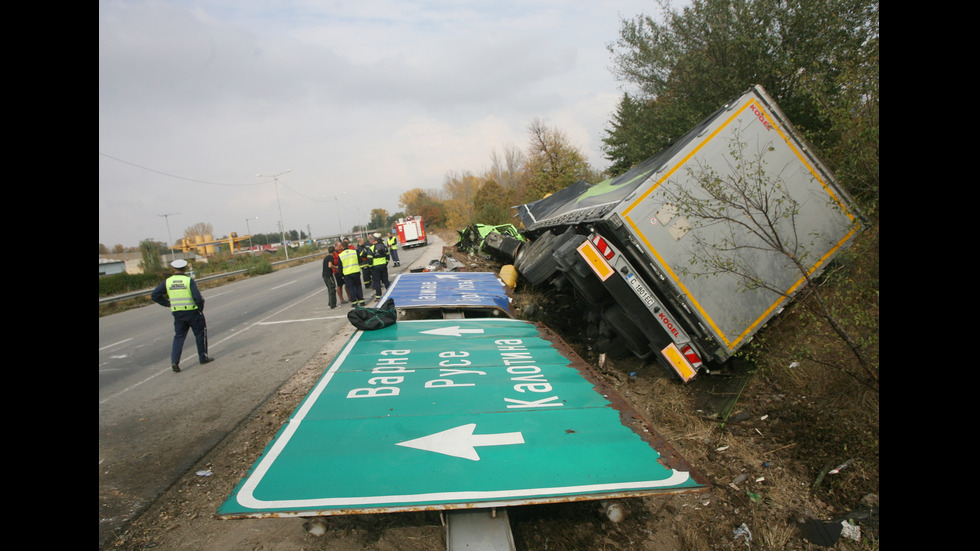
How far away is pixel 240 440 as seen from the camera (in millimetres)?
4613

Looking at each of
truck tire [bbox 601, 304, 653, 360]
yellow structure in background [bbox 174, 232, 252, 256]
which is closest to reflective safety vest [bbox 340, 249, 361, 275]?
truck tire [bbox 601, 304, 653, 360]

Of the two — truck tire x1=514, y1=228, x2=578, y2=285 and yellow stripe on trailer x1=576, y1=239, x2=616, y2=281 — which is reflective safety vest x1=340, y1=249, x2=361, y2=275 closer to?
truck tire x1=514, y1=228, x2=578, y2=285

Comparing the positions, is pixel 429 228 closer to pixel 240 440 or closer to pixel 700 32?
pixel 700 32

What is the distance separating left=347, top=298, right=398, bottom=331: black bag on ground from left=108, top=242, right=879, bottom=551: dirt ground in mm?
1967

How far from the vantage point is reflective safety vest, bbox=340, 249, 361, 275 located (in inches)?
453

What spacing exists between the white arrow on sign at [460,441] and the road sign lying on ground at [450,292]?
4276mm

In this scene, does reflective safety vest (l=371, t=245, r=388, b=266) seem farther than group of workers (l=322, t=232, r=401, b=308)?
Yes

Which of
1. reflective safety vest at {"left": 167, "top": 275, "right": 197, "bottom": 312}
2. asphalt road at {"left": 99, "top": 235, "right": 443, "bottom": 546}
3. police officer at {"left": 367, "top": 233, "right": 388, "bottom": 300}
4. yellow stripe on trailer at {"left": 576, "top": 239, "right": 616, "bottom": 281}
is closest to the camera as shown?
asphalt road at {"left": 99, "top": 235, "right": 443, "bottom": 546}

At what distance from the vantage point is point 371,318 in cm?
647

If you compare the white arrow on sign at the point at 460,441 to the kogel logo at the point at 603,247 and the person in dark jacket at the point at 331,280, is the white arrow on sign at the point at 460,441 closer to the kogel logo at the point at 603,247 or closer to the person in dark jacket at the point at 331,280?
the kogel logo at the point at 603,247

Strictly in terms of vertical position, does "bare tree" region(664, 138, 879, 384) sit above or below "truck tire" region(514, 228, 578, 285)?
below

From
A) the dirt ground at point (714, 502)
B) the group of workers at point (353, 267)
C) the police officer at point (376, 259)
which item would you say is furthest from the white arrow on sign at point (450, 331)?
the police officer at point (376, 259)

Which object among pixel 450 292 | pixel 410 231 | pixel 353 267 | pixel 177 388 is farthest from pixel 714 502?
pixel 410 231

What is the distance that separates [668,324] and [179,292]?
752 centimetres
